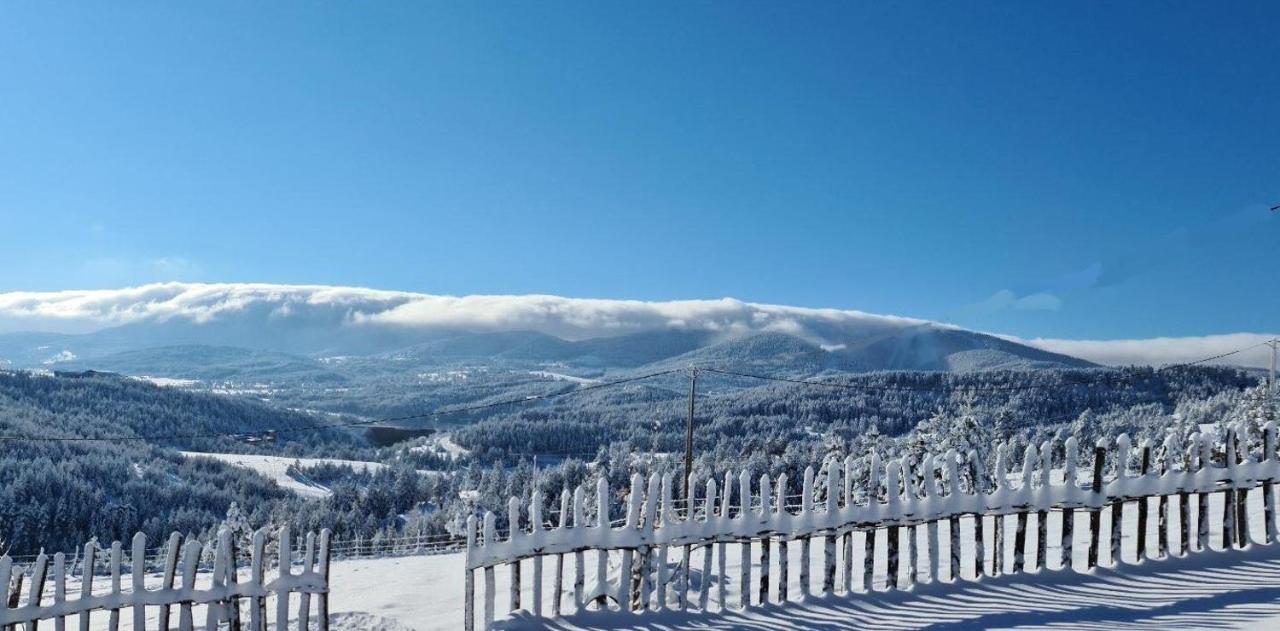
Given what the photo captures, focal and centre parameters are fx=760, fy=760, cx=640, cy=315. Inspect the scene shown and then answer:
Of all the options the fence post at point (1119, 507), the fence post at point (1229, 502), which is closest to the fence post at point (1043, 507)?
the fence post at point (1119, 507)

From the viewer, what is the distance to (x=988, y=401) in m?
135

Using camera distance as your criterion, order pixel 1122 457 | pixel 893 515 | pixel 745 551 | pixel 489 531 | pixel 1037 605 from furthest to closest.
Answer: pixel 1122 457, pixel 893 515, pixel 745 551, pixel 489 531, pixel 1037 605

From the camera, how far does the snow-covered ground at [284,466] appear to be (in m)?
106

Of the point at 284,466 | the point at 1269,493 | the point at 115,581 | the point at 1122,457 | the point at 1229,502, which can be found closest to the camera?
the point at 115,581

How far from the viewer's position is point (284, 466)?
389ft

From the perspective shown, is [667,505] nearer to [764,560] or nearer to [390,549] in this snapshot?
[764,560]

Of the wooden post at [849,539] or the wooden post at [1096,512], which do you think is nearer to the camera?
the wooden post at [849,539]

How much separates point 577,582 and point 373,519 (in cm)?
7729

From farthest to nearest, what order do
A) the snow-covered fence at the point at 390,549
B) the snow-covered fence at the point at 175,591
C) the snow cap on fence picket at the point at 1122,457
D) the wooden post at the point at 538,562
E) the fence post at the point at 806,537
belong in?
the snow-covered fence at the point at 390,549 < the snow cap on fence picket at the point at 1122,457 < the fence post at the point at 806,537 < the wooden post at the point at 538,562 < the snow-covered fence at the point at 175,591

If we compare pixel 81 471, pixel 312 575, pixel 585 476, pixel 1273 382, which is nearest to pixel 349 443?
pixel 81 471

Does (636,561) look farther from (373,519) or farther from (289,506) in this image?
(289,506)

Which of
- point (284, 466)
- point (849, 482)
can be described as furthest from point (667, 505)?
point (284, 466)

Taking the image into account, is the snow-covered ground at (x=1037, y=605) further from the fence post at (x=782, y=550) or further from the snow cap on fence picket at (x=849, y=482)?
the snow cap on fence picket at (x=849, y=482)

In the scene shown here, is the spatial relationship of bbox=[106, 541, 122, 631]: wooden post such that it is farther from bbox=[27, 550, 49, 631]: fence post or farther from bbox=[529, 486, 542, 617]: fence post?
bbox=[529, 486, 542, 617]: fence post
